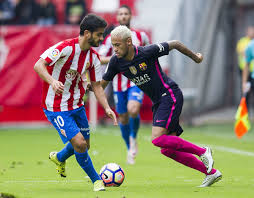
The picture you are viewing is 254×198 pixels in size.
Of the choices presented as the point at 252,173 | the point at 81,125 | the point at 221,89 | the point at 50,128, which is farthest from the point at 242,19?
the point at 81,125

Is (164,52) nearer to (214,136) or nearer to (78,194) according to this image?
(78,194)

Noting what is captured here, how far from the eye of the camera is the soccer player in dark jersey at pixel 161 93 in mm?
7168

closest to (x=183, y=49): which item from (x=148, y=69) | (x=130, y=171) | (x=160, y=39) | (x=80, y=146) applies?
(x=148, y=69)

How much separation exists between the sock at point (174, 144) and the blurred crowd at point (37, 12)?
1309 cm

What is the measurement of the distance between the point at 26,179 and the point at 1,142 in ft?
21.0

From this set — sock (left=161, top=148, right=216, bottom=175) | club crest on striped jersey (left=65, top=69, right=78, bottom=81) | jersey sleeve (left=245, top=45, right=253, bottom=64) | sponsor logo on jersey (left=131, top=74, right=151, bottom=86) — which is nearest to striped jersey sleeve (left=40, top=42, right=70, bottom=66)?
club crest on striped jersey (left=65, top=69, right=78, bottom=81)

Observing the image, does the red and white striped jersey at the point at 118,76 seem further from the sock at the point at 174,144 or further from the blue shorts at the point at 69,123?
the sock at the point at 174,144

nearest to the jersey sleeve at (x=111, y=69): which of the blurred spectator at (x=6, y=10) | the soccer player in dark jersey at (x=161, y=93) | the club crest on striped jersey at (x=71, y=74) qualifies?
the soccer player in dark jersey at (x=161, y=93)

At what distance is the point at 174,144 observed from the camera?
7.16m

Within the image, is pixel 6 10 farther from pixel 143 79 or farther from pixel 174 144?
pixel 174 144

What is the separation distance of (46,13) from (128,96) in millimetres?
10153

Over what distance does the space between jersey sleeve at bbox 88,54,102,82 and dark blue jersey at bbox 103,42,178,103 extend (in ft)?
0.71

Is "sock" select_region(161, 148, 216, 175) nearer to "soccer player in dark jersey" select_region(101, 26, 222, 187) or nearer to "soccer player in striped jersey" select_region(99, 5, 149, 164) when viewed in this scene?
"soccer player in dark jersey" select_region(101, 26, 222, 187)

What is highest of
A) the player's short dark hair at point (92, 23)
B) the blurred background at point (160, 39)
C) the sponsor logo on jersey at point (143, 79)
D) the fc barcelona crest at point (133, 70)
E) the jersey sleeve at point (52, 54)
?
the player's short dark hair at point (92, 23)
